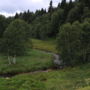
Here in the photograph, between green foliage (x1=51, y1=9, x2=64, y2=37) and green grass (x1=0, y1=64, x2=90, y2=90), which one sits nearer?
green grass (x1=0, y1=64, x2=90, y2=90)

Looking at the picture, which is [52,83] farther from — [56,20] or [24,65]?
[56,20]

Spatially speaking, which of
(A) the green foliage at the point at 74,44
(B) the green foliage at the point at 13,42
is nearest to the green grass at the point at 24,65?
(B) the green foliage at the point at 13,42

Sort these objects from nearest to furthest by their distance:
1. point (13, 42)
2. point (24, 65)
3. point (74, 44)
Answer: point (74, 44), point (24, 65), point (13, 42)

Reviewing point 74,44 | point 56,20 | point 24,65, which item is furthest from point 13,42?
point 56,20

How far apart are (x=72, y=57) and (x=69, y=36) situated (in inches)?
218

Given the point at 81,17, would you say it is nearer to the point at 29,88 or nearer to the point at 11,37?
the point at 11,37

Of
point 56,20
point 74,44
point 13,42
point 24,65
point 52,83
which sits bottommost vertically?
point 52,83

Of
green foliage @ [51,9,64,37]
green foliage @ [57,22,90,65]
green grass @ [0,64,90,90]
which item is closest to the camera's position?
green grass @ [0,64,90,90]

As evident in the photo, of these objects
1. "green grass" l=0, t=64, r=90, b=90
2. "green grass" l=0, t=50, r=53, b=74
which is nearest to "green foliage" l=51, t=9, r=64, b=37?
"green grass" l=0, t=50, r=53, b=74

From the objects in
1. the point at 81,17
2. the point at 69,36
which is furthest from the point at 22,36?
the point at 81,17

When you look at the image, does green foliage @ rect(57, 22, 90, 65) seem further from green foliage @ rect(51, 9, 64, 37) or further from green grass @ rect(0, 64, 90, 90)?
green foliage @ rect(51, 9, 64, 37)

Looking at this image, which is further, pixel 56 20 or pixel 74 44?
pixel 56 20

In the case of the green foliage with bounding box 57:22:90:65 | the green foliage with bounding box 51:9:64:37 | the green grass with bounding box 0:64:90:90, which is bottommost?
the green grass with bounding box 0:64:90:90

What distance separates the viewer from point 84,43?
190ft
